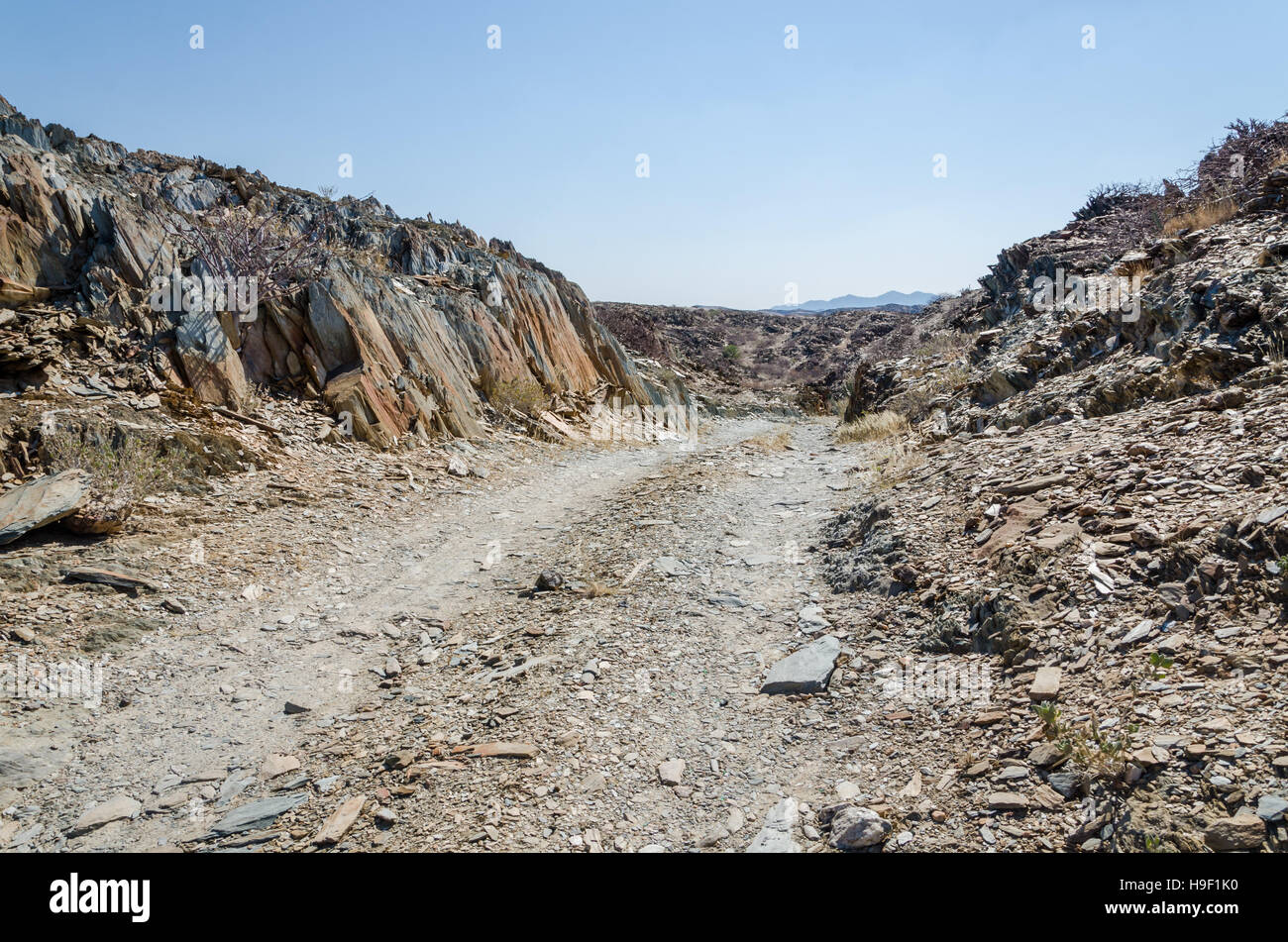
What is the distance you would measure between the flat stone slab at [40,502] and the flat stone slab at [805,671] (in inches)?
279

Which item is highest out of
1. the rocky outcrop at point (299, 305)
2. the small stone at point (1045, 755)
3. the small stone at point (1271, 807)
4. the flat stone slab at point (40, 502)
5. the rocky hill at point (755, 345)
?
Result: the rocky hill at point (755, 345)

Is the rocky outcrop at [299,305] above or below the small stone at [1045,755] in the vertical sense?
above

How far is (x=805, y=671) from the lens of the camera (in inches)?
201

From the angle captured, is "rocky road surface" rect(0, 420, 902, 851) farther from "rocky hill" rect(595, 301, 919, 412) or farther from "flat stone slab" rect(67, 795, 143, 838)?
"rocky hill" rect(595, 301, 919, 412)

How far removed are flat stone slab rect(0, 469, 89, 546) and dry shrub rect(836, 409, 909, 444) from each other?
46.3ft

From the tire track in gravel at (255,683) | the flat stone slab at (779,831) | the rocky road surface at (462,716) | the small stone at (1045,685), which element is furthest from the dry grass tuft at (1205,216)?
the flat stone slab at (779,831)

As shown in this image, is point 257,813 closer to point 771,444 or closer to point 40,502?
point 40,502

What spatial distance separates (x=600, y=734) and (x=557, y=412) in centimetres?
1555

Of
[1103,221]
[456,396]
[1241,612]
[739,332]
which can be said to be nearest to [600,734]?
[1241,612]

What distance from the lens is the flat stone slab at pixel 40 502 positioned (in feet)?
21.0

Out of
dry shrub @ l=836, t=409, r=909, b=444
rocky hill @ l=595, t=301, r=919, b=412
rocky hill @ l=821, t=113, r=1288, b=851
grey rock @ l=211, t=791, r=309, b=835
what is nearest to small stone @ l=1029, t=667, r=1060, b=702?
rocky hill @ l=821, t=113, r=1288, b=851

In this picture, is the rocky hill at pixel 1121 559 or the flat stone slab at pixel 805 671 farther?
the flat stone slab at pixel 805 671

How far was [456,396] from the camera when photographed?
1549 cm

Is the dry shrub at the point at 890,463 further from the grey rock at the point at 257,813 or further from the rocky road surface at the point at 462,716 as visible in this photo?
the grey rock at the point at 257,813
